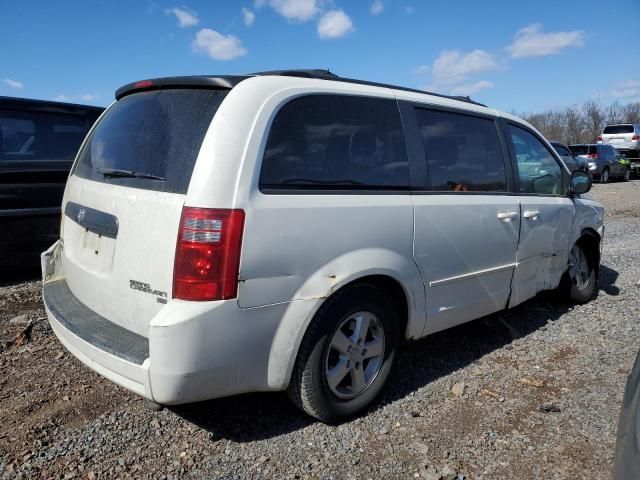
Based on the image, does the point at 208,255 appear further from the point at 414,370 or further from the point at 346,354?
the point at 414,370

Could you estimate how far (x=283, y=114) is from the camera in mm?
2518

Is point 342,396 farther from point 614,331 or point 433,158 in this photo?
point 614,331

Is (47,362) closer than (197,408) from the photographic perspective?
No

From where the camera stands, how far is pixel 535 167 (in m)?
4.30

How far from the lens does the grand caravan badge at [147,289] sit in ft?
7.59

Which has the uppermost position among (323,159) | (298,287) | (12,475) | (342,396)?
(323,159)

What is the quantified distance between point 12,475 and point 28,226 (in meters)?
3.20

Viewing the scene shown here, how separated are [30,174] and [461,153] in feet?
13.3

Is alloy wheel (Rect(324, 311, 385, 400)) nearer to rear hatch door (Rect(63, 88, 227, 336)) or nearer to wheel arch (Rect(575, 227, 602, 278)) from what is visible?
rear hatch door (Rect(63, 88, 227, 336))

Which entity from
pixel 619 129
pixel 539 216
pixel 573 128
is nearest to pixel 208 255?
pixel 539 216

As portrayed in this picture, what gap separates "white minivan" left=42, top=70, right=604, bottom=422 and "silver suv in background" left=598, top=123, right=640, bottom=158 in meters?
25.8

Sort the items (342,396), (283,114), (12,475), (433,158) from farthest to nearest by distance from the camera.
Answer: (433,158) < (342,396) < (283,114) < (12,475)

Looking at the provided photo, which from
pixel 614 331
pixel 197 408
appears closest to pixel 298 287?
pixel 197 408

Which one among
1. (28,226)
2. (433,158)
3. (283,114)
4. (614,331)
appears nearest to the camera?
(283,114)
